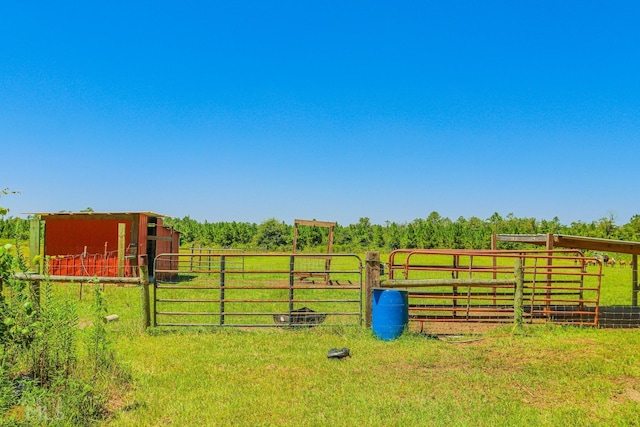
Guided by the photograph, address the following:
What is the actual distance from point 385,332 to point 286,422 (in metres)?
3.55

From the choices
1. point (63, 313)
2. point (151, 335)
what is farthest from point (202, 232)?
point (63, 313)

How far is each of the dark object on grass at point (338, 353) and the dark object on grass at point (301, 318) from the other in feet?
7.41

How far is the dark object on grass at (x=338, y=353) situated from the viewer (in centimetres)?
711

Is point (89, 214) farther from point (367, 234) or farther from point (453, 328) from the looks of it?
point (367, 234)

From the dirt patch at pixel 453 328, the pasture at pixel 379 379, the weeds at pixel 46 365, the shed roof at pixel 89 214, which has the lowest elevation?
the dirt patch at pixel 453 328

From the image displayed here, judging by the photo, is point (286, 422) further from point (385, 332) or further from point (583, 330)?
point (583, 330)

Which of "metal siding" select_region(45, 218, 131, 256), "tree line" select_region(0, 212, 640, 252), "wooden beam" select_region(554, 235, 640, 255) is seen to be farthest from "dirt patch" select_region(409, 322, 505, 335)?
"tree line" select_region(0, 212, 640, 252)

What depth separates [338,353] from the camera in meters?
7.13

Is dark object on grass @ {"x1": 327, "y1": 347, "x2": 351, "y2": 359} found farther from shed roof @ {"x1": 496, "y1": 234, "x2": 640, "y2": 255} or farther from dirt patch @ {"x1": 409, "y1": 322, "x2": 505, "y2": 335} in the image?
shed roof @ {"x1": 496, "y1": 234, "x2": 640, "y2": 255}

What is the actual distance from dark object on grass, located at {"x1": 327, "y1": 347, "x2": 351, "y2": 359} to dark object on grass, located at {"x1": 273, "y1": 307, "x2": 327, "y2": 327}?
88.9 inches

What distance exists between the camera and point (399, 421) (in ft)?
16.0

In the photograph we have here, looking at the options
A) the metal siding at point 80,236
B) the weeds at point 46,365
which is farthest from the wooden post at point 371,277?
the metal siding at point 80,236

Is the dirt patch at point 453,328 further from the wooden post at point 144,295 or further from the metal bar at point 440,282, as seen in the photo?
the wooden post at point 144,295

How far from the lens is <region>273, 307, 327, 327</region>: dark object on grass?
31.8ft
